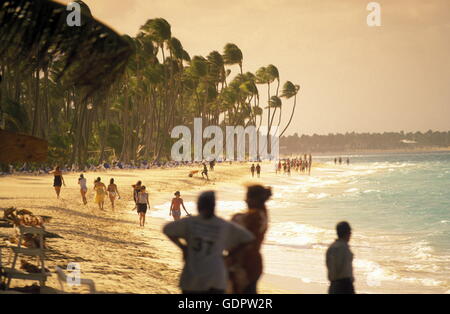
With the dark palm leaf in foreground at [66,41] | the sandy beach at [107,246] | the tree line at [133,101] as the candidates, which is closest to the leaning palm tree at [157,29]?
the tree line at [133,101]

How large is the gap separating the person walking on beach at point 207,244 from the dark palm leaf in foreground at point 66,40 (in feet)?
7.68

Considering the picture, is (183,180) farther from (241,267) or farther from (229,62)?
(229,62)

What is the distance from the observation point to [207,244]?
4.05 m

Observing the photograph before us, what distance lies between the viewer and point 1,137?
5066 millimetres

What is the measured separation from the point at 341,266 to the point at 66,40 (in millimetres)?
3816

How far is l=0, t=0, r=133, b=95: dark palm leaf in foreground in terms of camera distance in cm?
548

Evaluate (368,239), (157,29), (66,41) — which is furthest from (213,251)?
(157,29)

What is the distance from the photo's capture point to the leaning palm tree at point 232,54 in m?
107

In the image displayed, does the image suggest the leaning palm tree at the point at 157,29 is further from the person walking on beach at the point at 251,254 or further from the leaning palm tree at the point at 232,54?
the person walking on beach at the point at 251,254

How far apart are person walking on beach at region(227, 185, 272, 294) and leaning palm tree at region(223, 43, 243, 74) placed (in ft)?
341

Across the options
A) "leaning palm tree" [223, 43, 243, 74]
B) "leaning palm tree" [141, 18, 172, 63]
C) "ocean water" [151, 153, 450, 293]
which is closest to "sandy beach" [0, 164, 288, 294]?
"ocean water" [151, 153, 450, 293]
